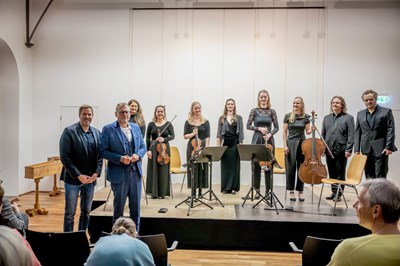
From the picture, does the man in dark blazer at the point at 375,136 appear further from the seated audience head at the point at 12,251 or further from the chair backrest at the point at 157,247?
the seated audience head at the point at 12,251

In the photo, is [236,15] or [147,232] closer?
[147,232]

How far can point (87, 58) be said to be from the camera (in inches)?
309

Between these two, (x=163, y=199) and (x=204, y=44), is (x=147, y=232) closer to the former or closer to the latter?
(x=163, y=199)

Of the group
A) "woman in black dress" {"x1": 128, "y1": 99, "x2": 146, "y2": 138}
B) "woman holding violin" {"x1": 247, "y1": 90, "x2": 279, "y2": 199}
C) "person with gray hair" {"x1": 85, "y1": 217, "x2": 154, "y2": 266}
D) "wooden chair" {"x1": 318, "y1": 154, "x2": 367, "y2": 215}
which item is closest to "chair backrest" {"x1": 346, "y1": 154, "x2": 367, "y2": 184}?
"wooden chair" {"x1": 318, "y1": 154, "x2": 367, "y2": 215}

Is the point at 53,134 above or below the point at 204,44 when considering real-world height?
below

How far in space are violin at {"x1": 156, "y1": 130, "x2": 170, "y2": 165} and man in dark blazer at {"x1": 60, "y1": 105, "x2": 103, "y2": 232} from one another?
168 cm

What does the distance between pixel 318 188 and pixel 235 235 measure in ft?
10.7

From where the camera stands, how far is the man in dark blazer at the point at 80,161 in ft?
12.5

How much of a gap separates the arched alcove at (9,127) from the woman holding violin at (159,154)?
3.29 m

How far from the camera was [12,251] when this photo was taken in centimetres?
111

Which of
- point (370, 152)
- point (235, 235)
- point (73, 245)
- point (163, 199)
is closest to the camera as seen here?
point (73, 245)

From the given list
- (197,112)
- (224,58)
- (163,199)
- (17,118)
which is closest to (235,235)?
(163,199)

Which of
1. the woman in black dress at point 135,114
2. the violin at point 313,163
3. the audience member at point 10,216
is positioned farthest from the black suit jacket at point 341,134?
the audience member at point 10,216

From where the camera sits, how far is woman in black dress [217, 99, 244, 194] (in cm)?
596
